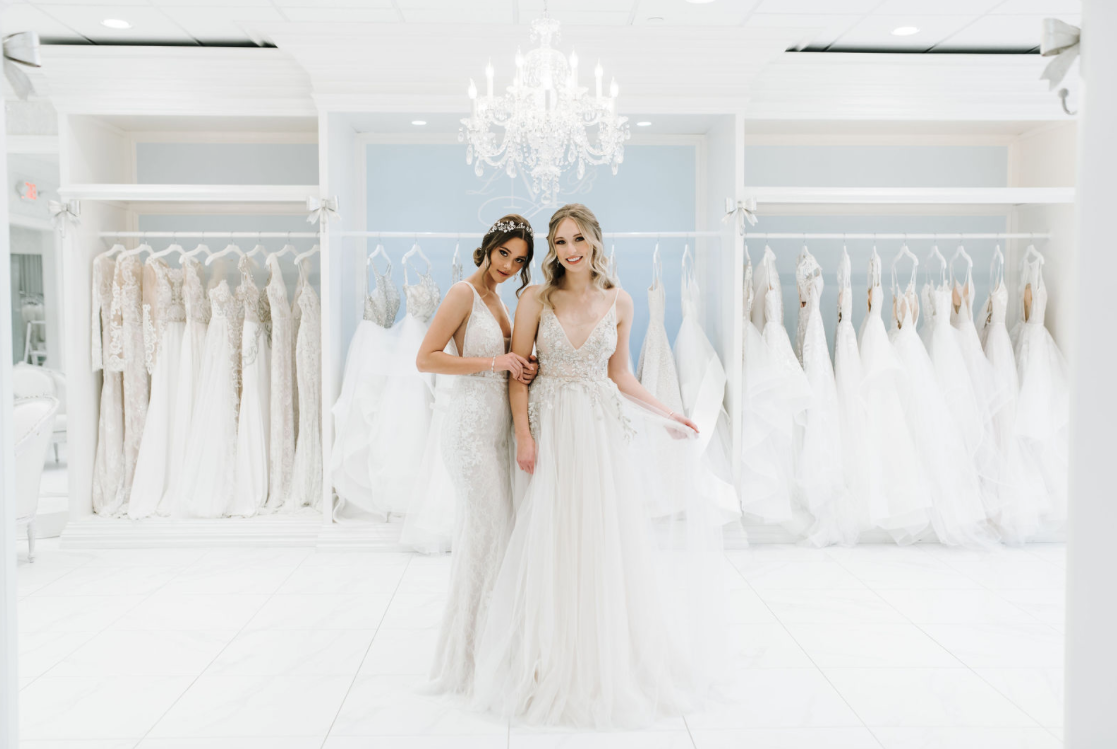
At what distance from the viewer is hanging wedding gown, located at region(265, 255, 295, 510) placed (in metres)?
4.30

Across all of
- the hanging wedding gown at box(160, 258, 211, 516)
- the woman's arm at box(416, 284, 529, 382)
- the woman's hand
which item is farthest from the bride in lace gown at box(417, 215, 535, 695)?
the hanging wedding gown at box(160, 258, 211, 516)

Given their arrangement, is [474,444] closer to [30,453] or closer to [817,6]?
[817,6]

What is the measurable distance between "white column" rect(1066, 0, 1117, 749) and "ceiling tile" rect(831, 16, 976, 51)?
261 centimetres

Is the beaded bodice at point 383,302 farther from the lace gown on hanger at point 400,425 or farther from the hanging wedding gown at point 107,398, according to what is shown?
the hanging wedding gown at point 107,398

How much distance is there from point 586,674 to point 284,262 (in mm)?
3390

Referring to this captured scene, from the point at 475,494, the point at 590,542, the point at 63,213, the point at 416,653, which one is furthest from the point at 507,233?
the point at 63,213

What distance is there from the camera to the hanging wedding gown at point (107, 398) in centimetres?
425

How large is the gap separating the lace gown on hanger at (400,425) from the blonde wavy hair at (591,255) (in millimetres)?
1750

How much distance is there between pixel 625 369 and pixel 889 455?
2.10m

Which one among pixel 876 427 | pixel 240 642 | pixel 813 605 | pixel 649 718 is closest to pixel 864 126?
pixel 876 427

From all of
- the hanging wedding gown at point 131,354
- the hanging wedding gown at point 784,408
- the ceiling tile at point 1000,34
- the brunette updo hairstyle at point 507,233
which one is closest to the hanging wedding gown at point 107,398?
the hanging wedding gown at point 131,354

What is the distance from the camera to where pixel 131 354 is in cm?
428

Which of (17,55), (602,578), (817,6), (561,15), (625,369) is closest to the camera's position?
(17,55)

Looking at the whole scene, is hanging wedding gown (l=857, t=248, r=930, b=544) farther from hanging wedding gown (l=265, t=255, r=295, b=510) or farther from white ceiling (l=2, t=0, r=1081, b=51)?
hanging wedding gown (l=265, t=255, r=295, b=510)
